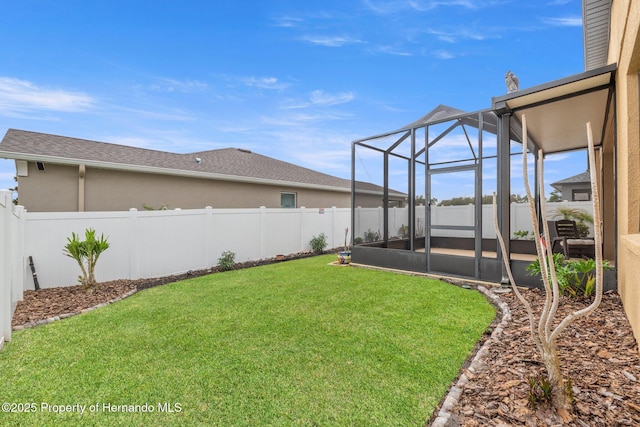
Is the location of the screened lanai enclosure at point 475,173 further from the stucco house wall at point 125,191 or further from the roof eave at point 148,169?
the stucco house wall at point 125,191

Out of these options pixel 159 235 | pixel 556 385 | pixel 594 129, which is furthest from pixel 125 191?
pixel 594 129

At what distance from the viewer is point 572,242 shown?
20.7 ft

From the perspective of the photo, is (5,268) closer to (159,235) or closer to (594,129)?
(159,235)

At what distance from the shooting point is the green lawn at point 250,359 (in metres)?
2.10

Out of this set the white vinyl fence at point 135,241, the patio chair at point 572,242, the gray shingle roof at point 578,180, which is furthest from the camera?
the gray shingle roof at point 578,180

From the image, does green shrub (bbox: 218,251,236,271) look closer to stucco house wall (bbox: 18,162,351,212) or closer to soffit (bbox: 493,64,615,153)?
stucco house wall (bbox: 18,162,351,212)

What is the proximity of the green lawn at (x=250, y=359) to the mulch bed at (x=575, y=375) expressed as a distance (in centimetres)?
29

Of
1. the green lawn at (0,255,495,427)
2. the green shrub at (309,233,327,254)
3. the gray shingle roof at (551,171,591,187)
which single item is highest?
the gray shingle roof at (551,171,591,187)

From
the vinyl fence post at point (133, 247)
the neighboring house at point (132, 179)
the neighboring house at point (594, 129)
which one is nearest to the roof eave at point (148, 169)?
the neighboring house at point (132, 179)

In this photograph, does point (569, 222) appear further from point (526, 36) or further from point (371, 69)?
point (371, 69)

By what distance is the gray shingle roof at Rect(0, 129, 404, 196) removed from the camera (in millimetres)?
7074

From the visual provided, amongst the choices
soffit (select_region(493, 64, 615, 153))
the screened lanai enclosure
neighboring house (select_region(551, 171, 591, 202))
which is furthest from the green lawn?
neighboring house (select_region(551, 171, 591, 202))

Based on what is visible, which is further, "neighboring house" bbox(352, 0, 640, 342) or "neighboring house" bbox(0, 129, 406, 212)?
"neighboring house" bbox(0, 129, 406, 212)

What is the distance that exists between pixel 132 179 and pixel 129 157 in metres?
0.80
